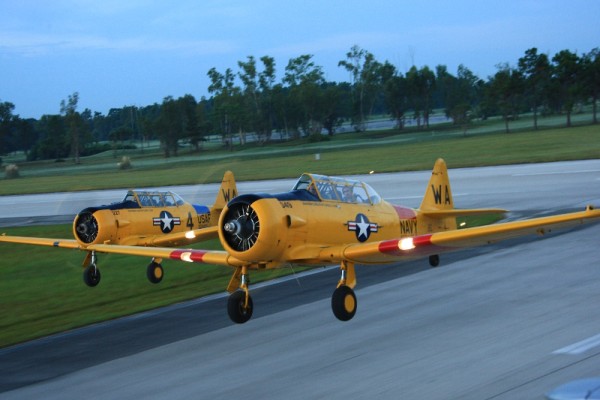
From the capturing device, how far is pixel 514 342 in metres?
11.5

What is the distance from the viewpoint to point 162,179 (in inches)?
Answer: 2216

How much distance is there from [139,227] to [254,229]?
9.80m

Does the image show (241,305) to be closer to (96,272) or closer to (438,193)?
(438,193)

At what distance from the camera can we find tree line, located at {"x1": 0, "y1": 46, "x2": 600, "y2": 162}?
72.1 meters

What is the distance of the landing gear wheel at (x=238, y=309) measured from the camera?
13.6 m

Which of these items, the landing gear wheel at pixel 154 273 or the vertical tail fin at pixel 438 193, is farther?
the landing gear wheel at pixel 154 273

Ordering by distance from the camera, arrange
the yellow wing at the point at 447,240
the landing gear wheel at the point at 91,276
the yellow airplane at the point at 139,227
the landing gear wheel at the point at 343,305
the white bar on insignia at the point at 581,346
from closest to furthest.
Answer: the white bar on insignia at the point at 581,346
the yellow wing at the point at 447,240
the landing gear wheel at the point at 343,305
the landing gear wheel at the point at 91,276
the yellow airplane at the point at 139,227

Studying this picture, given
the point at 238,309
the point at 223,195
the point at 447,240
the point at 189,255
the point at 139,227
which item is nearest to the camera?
the point at 447,240

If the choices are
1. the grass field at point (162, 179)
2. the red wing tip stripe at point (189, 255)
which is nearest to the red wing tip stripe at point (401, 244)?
the red wing tip stripe at point (189, 255)

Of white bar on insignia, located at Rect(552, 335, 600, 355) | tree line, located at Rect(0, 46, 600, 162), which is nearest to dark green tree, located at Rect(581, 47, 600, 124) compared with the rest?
tree line, located at Rect(0, 46, 600, 162)

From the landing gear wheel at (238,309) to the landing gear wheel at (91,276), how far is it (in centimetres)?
763

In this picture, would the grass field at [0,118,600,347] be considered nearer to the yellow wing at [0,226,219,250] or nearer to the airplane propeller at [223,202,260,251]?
the yellow wing at [0,226,219,250]

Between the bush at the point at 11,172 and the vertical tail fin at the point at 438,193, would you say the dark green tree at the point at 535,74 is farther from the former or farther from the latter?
the vertical tail fin at the point at 438,193

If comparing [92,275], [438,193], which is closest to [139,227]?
[92,275]
